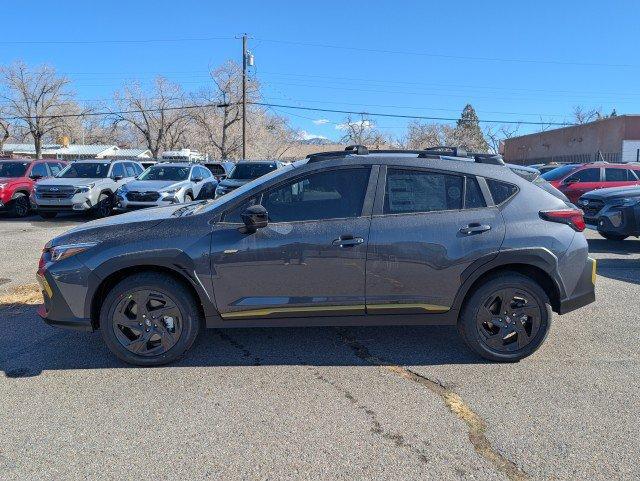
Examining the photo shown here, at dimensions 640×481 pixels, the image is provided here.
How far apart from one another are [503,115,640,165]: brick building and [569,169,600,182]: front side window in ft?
50.3

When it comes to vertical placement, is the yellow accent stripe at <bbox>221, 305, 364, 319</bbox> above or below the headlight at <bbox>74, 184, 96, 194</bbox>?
below

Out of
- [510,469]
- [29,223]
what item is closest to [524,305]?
[510,469]

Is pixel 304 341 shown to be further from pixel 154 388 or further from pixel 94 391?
pixel 94 391

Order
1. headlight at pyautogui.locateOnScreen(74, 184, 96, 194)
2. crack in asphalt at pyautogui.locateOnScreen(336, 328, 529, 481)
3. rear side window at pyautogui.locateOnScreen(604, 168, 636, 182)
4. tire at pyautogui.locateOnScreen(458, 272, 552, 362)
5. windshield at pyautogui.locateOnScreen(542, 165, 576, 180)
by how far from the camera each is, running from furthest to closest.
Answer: windshield at pyautogui.locateOnScreen(542, 165, 576, 180)
rear side window at pyautogui.locateOnScreen(604, 168, 636, 182)
headlight at pyautogui.locateOnScreen(74, 184, 96, 194)
tire at pyautogui.locateOnScreen(458, 272, 552, 362)
crack in asphalt at pyautogui.locateOnScreen(336, 328, 529, 481)

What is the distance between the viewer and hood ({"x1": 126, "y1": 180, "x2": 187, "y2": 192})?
43.8 feet

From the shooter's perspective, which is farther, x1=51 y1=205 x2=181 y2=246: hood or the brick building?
the brick building

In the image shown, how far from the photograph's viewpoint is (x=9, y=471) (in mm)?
2777

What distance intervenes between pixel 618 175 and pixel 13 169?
1905cm

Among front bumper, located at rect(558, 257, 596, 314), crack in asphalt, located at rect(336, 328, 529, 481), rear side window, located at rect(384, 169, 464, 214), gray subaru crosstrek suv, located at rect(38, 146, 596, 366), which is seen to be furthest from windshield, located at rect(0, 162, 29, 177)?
front bumper, located at rect(558, 257, 596, 314)

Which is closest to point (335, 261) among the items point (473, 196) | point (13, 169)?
point (473, 196)

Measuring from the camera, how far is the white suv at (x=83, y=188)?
45.7 feet

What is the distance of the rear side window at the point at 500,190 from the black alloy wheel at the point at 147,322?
275cm

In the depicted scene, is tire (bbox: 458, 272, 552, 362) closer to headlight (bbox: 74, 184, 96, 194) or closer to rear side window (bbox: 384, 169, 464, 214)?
rear side window (bbox: 384, 169, 464, 214)

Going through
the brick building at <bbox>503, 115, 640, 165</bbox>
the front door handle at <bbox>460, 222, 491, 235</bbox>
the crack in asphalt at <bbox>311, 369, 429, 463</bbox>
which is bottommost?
the crack in asphalt at <bbox>311, 369, 429, 463</bbox>
